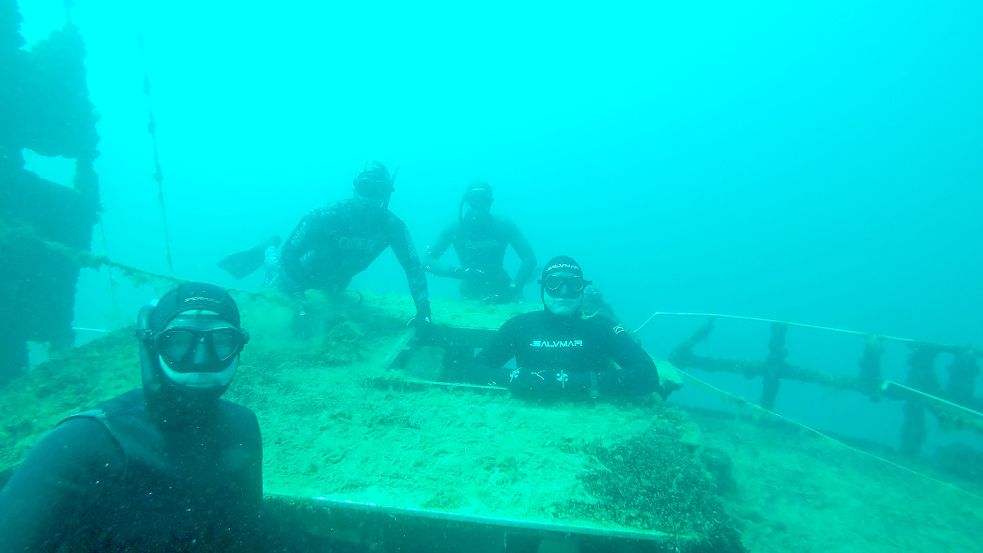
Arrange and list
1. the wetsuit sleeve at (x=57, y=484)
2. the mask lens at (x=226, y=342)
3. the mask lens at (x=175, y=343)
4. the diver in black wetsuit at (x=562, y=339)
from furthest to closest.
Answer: the diver in black wetsuit at (x=562, y=339) < the mask lens at (x=226, y=342) < the mask lens at (x=175, y=343) < the wetsuit sleeve at (x=57, y=484)

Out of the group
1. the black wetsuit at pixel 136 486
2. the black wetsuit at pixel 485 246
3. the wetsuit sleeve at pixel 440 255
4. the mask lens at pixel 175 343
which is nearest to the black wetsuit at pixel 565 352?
the black wetsuit at pixel 136 486

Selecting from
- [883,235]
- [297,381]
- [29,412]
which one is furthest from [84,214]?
[883,235]

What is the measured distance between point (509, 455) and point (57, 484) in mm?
2210

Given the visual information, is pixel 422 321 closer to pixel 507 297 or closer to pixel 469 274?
pixel 507 297

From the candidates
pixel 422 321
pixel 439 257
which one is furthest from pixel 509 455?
pixel 439 257

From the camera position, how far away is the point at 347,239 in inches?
270

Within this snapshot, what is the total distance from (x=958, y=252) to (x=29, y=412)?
169107mm

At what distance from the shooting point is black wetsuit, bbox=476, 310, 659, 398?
13.6 ft

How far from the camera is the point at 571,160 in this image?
165250 millimetres

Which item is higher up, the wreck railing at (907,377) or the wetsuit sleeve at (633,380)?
the wetsuit sleeve at (633,380)

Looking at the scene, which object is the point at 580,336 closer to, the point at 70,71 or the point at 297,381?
the point at 297,381

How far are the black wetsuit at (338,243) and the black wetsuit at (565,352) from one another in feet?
6.98

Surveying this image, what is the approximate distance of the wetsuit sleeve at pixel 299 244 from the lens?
6.64 m

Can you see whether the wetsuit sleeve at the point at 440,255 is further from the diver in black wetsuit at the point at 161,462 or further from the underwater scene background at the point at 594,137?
the underwater scene background at the point at 594,137
